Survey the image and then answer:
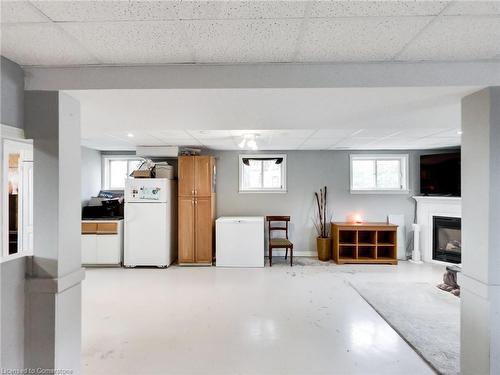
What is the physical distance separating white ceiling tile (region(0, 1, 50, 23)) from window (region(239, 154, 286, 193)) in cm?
460

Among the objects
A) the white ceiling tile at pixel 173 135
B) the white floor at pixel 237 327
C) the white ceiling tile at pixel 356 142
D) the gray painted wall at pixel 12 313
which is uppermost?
the white ceiling tile at pixel 356 142

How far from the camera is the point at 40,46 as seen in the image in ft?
4.78

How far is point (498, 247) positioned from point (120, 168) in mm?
6139

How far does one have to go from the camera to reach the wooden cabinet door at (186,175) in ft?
16.4

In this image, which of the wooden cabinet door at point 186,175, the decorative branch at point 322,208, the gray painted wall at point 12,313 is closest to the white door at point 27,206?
the gray painted wall at point 12,313

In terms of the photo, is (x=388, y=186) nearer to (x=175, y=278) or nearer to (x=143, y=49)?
(x=175, y=278)

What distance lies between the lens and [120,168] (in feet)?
19.0

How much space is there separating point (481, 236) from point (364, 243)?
3747mm

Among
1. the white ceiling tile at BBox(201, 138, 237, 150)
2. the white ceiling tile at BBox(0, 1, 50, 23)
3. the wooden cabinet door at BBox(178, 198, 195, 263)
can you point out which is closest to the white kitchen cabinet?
the wooden cabinet door at BBox(178, 198, 195, 263)

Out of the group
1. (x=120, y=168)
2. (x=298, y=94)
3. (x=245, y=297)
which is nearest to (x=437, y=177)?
(x=245, y=297)

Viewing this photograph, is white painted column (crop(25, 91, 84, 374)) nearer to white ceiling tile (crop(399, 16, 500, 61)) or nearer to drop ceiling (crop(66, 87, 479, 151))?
drop ceiling (crop(66, 87, 479, 151))

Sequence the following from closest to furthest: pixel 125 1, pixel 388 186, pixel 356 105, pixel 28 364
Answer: pixel 125 1
pixel 28 364
pixel 356 105
pixel 388 186

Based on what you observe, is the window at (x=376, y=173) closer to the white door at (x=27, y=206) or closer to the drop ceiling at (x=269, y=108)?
the drop ceiling at (x=269, y=108)

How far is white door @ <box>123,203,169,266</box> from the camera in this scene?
4.80 meters
